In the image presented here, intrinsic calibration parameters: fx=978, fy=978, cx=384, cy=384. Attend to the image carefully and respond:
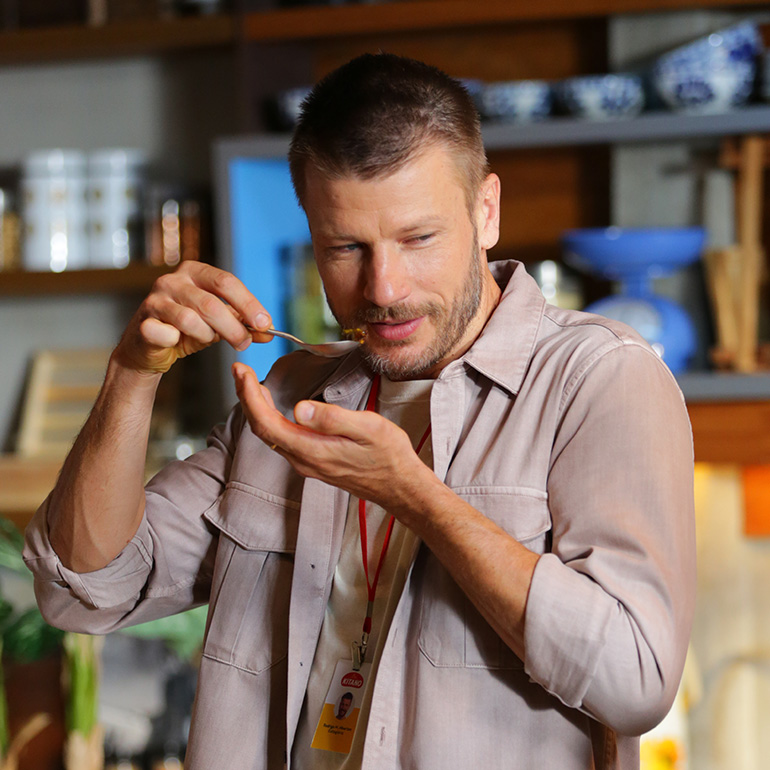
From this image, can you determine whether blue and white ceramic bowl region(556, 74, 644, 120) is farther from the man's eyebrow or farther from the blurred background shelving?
the man's eyebrow

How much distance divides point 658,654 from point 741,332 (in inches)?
49.2

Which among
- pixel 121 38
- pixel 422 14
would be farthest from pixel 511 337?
pixel 121 38

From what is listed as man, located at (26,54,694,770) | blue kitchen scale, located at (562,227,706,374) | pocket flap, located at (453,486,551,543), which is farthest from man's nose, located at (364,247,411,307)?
blue kitchen scale, located at (562,227,706,374)

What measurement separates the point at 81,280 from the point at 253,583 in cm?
131

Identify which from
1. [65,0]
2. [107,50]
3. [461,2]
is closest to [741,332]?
[461,2]

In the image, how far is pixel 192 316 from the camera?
0.95 metres

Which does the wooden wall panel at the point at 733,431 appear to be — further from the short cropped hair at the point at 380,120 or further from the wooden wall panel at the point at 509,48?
the short cropped hair at the point at 380,120

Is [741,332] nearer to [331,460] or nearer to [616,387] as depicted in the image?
[616,387]

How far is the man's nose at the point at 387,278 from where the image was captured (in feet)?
3.18

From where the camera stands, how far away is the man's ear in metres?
1.07

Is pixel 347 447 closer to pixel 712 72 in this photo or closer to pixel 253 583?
pixel 253 583

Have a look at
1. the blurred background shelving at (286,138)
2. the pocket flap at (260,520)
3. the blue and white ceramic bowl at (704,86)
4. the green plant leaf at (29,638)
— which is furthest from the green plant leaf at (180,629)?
the blue and white ceramic bowl at (704,86)

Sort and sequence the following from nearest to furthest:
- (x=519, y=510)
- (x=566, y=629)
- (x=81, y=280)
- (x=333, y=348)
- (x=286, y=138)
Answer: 1. (x=566, y=629)
2. (x=519, y=510)
3. (x=333, y=348)
4. (x=286, y=138)
5. (x=81, y=280)

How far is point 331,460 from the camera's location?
0.84 m
